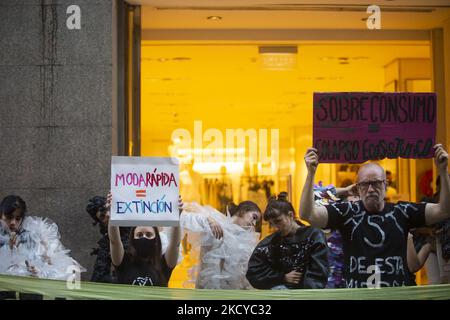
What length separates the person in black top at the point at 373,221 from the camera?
6.08 meters

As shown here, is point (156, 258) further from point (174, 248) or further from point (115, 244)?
point (115, 244)

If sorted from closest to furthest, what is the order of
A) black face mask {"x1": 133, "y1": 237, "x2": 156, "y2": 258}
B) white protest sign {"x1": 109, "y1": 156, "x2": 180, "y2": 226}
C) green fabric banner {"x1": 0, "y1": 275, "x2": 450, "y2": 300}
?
green fabric banner {"x1": 0, "y1": 275, "x2": 450, "y2": 300}
white protest sign {"x1": 109, "y1": 156, "x2": 180, "y2": 226}
black face mask {"x1": 133, "y1": 237, "x2": 156, "y2": 258}

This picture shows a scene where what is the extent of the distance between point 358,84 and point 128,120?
336cm

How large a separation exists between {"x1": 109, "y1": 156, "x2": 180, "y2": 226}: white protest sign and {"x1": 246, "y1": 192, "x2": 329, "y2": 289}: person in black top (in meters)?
0.66

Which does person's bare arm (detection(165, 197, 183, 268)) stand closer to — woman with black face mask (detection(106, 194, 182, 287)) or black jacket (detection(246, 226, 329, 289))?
woman with black face mask (detection(106, 194, 182, 287))

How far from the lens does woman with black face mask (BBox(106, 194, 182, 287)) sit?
254 inches

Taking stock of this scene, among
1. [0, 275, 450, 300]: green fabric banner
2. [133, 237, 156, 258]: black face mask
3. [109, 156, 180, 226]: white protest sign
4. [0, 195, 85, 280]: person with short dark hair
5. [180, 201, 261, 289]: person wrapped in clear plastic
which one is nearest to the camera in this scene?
[0, 275, 450, 300]: green fabric banner

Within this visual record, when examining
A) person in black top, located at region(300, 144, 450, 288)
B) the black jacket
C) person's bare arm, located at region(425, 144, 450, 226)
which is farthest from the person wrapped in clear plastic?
person's bare arm, located at region(425, 144, 450, 226)

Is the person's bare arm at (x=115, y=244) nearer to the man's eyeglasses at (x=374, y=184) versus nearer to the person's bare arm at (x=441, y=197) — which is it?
the man's eyeglasses at (x=374, y=184)

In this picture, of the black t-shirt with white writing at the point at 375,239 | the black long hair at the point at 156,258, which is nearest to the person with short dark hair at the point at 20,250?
the black long hair at the point at 156,258

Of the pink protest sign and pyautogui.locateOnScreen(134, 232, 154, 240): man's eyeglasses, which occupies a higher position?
the pink protest sign

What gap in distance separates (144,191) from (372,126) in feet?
5.55

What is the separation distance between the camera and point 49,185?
26.6 ft

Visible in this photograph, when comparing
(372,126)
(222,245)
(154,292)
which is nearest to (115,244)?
(154,292)
